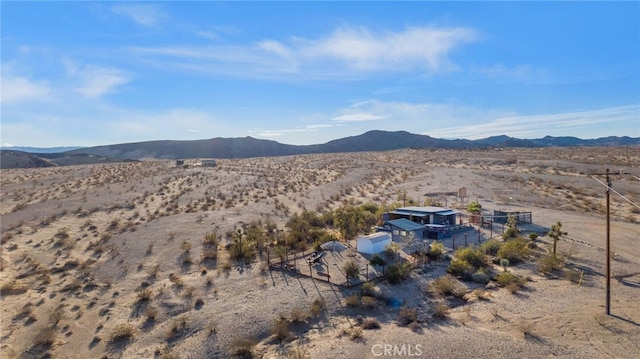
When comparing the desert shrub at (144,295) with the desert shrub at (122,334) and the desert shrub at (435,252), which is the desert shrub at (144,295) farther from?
the desert shrub at (435,252)

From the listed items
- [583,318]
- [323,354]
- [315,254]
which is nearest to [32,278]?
[315,254]

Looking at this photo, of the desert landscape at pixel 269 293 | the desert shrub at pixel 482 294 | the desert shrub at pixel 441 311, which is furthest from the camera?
the desert shrub at pixel 482 294

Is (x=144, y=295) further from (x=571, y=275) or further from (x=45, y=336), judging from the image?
(x=571, y=275)

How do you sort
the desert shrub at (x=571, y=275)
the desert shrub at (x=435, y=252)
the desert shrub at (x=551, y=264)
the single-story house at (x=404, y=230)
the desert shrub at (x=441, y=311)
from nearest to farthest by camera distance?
1. the desert shrub at (x=441, y=311)
2. the desert shrub at (x=571, y=275)
3. the desert shrub at (x=551, y=264)
4. the desert shrub at (x=435, y=252)
5. the single-story house at (x=404, y=230)

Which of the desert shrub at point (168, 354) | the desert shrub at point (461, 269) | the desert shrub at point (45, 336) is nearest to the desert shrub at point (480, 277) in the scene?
the desert shrub at point (461, 269)

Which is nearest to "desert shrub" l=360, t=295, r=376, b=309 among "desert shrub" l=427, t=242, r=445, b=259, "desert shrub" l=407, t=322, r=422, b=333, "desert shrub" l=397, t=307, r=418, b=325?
"desert shrub" l=397, t=307, r=418, b=325

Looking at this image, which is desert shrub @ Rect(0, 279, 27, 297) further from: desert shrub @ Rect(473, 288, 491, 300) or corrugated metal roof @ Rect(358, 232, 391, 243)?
desert shrub @ Rect(473, 288, 491, 300)

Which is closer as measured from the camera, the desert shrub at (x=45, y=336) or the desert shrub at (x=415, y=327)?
the desert shrub at (x=415, y=327)
